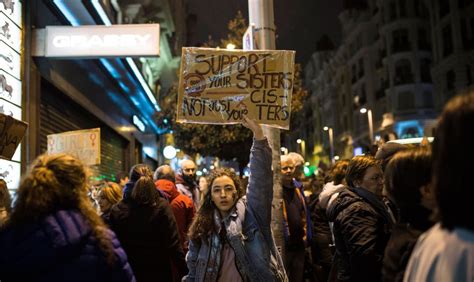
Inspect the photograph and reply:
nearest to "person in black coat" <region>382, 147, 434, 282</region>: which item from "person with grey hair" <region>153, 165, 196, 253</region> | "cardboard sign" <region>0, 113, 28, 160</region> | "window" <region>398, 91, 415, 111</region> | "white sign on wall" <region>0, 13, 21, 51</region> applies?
"cardboard sign" <region>0, 113, 28, 160</region>

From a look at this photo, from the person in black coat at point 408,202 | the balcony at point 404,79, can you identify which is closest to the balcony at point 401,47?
the balcony at point 404,79

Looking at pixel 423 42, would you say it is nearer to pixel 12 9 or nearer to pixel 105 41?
pixel 105 41

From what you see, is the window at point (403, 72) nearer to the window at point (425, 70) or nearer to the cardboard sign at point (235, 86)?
the window at point (425, 70)

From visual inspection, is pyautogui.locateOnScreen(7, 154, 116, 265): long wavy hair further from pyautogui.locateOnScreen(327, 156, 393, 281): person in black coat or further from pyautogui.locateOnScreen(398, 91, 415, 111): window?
pyautogui.locateOnScreen(398, 91, 415, 111): window

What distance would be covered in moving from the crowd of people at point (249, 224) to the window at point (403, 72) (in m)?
51.3

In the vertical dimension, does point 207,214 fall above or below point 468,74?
below

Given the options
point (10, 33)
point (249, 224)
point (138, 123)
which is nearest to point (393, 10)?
point (138, 123)

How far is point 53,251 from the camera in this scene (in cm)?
264

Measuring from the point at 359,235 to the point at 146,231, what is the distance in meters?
2.46

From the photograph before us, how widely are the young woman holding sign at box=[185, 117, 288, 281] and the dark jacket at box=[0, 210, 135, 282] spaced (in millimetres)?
1330

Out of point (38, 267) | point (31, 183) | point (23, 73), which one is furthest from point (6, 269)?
point (23, 73)

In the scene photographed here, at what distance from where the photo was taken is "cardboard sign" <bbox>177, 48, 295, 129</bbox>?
491cm

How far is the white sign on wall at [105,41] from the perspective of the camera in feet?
28.0

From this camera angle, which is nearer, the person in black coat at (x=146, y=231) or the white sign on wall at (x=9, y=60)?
the person in black coat at (x=146, y=231)
